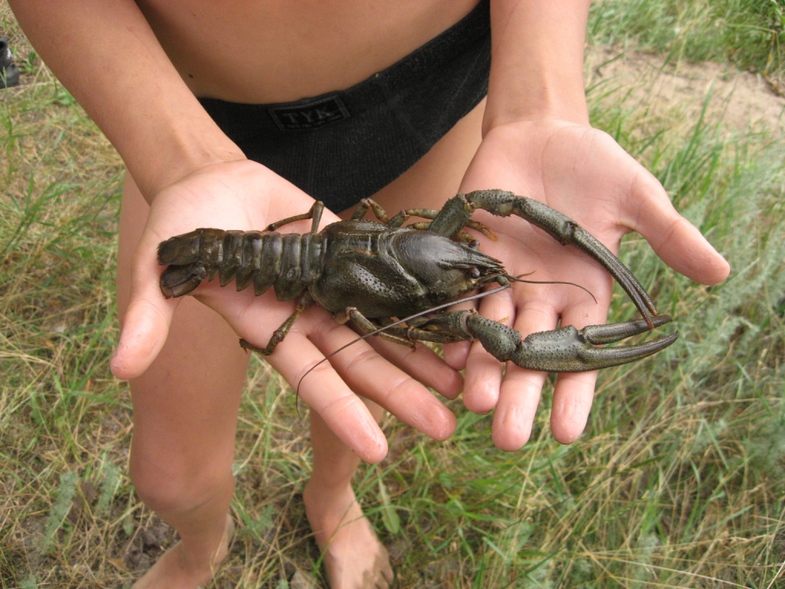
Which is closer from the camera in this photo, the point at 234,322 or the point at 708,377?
the point at 234,322

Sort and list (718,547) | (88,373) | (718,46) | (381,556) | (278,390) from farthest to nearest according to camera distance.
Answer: (718,46)
(278,390)
(88,373)
(381,556)
(718,547)

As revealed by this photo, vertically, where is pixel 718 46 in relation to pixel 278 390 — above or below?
below

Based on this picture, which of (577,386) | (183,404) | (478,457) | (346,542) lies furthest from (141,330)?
(478,457)

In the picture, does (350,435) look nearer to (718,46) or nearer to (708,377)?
(708,377)

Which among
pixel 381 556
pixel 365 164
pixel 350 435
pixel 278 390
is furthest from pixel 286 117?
pixel 381 556

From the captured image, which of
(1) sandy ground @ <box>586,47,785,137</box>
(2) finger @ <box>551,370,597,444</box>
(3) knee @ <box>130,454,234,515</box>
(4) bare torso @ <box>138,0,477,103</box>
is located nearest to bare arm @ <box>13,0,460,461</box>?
(4) bare torso @ <box>138,0,477,103</box>

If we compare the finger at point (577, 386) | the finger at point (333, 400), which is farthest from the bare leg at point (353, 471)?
the finger at point (577, 386)
